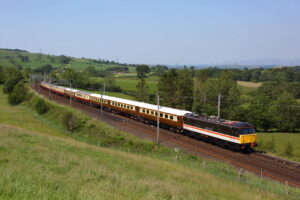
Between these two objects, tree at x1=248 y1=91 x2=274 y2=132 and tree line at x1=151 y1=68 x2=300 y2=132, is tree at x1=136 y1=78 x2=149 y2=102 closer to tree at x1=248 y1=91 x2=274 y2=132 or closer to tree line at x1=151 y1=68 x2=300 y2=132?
tree line at x1=151 y1=68 x2=300 y2=132

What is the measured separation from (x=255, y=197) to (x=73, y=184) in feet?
32.2

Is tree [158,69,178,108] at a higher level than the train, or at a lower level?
higher

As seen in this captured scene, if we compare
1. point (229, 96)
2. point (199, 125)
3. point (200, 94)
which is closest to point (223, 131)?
point (199, 125)

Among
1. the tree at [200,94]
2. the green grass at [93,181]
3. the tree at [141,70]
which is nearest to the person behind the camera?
the green grass at [93,181]

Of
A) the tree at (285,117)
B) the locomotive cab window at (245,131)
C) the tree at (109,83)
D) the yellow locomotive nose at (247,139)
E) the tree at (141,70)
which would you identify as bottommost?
the tree at (285,117)

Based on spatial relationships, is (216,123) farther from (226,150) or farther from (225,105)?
(225,105)

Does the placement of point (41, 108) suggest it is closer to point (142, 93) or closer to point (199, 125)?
point (142, 93)

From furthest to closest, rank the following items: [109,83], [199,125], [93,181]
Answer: [109,83], [199,125], [93,181]


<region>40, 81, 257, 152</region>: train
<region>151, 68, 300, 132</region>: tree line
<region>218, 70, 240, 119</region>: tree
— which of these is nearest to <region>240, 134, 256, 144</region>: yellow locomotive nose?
<region>40, 81, 257, 152</region>: train

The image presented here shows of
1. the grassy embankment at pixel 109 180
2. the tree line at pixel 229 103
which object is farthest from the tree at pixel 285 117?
the grassy embankment at pixel 109 180

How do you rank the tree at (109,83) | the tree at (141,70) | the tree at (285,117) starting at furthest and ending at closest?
the tree at (141,70) < the tree at (109,83) < the tree at (285,117)

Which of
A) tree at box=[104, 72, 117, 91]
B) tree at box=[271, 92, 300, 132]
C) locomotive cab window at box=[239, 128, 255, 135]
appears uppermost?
tree at box=[104, 72, 117, 91]

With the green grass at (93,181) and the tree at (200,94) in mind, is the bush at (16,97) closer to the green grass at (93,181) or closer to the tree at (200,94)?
the tree at (200,94)

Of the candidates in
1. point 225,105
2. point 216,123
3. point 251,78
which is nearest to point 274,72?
point 251,78
